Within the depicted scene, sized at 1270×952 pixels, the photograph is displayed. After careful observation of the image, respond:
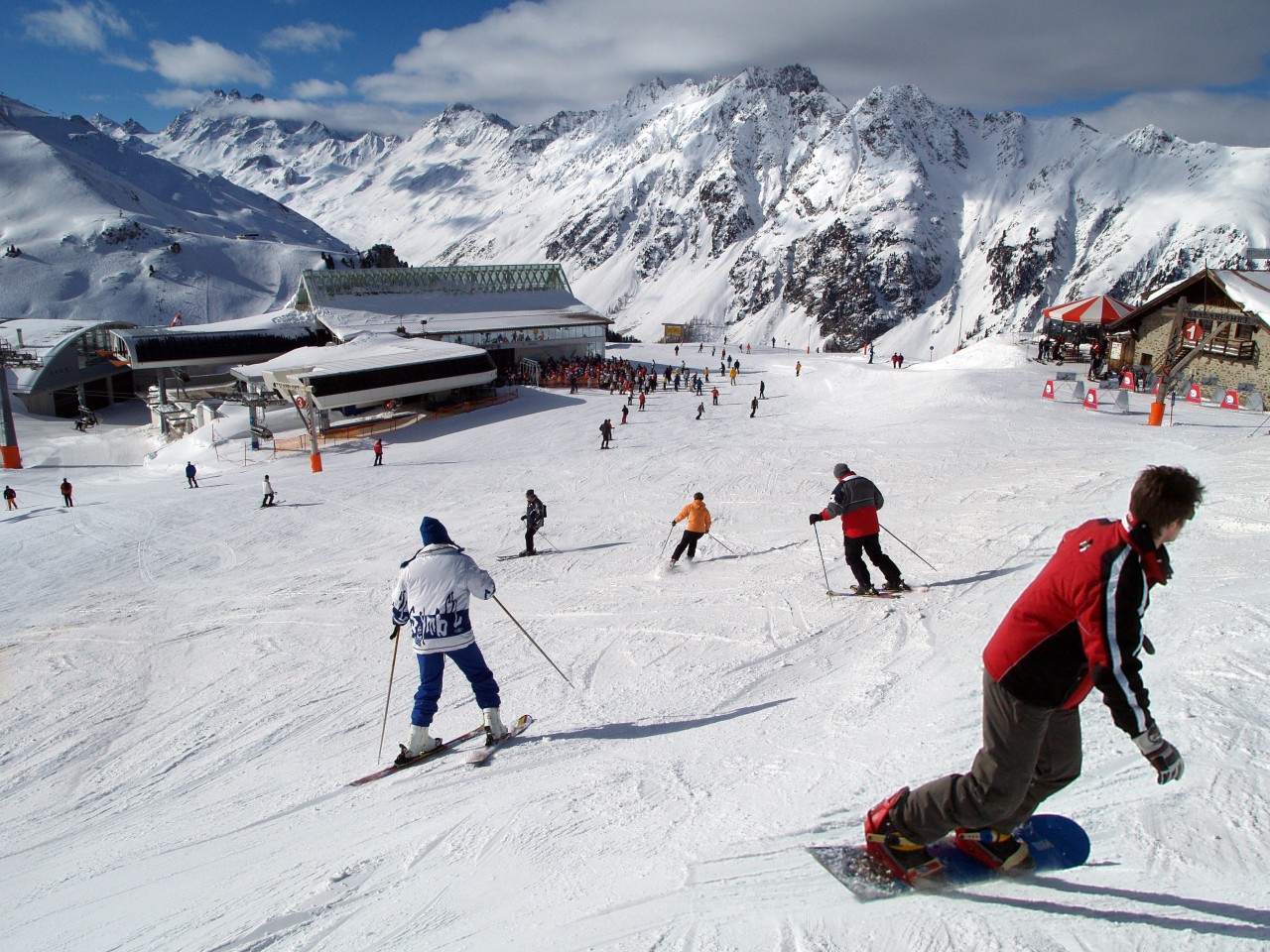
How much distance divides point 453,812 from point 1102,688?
128 inches

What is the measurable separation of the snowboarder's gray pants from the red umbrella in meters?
35.2

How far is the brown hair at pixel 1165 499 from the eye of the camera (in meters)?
2.29

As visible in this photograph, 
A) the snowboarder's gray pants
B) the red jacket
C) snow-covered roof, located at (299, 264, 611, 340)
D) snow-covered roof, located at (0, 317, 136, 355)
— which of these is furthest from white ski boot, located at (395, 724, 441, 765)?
snow-covered roof, located at (0, 317, 136, 355)

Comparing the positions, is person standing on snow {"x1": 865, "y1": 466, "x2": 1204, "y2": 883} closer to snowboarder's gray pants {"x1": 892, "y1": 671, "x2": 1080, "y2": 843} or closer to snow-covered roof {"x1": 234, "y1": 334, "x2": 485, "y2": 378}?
snowboarder's gray pants {"x1": 892, "y1": 671, "x2": 1080, "y2": 843}

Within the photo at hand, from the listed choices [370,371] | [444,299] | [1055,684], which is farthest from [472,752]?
[444,299]

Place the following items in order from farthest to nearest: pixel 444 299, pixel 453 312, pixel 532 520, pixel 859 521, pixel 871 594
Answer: pixel 444 299
pixel 453 312
pixel 532 520
pixel 871 594
pixel 859 521

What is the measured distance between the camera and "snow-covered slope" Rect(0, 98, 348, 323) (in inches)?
3423

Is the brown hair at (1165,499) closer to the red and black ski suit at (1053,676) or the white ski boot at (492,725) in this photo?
the red and black ski suit at (1053,676)

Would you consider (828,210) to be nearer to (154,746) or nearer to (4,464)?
(4,464)

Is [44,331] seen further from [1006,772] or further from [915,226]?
[915,226]

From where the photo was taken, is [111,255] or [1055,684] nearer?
[1055,684]

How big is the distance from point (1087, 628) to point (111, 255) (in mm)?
117914

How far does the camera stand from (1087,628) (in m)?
2.36

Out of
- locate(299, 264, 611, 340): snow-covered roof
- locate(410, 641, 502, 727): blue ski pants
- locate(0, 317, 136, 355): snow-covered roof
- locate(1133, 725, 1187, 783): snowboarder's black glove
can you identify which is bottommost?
locate(410, 641, 502, 727): blue ski pants
